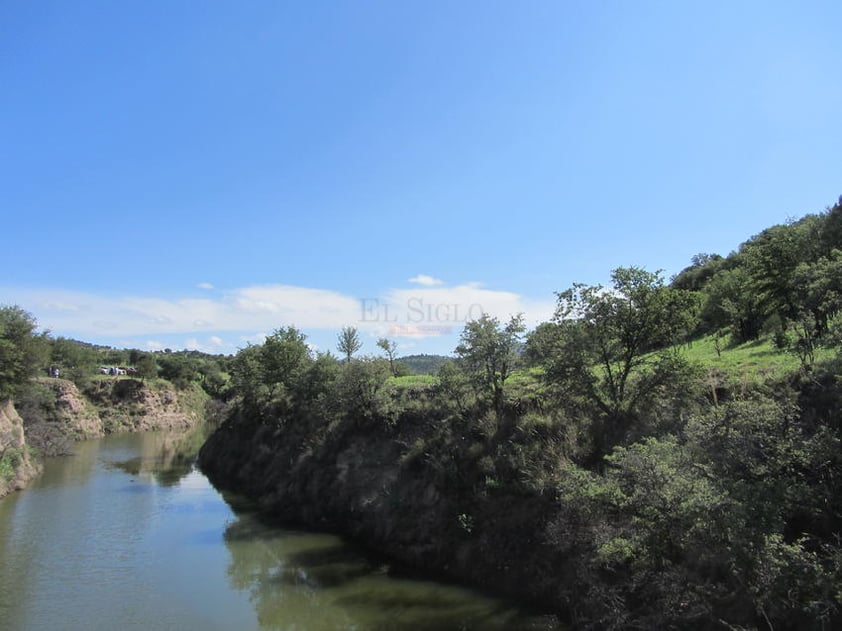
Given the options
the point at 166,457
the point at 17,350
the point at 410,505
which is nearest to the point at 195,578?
the point at 410,505

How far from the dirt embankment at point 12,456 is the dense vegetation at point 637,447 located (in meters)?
17.9

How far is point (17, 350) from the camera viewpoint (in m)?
40.2

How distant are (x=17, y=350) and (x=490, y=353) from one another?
4034 cm

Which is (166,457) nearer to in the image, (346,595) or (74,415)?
(74,415)

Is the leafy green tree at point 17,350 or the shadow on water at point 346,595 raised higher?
the leafy green tree at point 17,350

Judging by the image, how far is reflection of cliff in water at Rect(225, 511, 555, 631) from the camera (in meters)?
15.3

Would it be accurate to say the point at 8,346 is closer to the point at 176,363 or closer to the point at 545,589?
the point at 545,589

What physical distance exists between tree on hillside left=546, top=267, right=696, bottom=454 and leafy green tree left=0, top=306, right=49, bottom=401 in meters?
42.3

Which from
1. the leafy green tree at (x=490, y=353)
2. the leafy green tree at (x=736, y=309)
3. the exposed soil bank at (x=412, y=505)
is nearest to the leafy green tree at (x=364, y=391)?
the exposed soil bank at (x=412, y=505)

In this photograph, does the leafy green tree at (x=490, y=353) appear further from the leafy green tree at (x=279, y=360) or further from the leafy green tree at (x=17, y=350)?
the leafy green tree at (x=17, y=350)

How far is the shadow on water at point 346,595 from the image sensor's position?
50.1 ft

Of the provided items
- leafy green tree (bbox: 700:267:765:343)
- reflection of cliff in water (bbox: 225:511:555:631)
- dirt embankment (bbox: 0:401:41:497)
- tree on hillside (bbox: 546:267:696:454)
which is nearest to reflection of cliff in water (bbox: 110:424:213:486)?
dirt embankment (bbox: 0:401:41:497)

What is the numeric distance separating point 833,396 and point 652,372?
5.55 meters

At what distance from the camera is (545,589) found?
1552 centimetres
